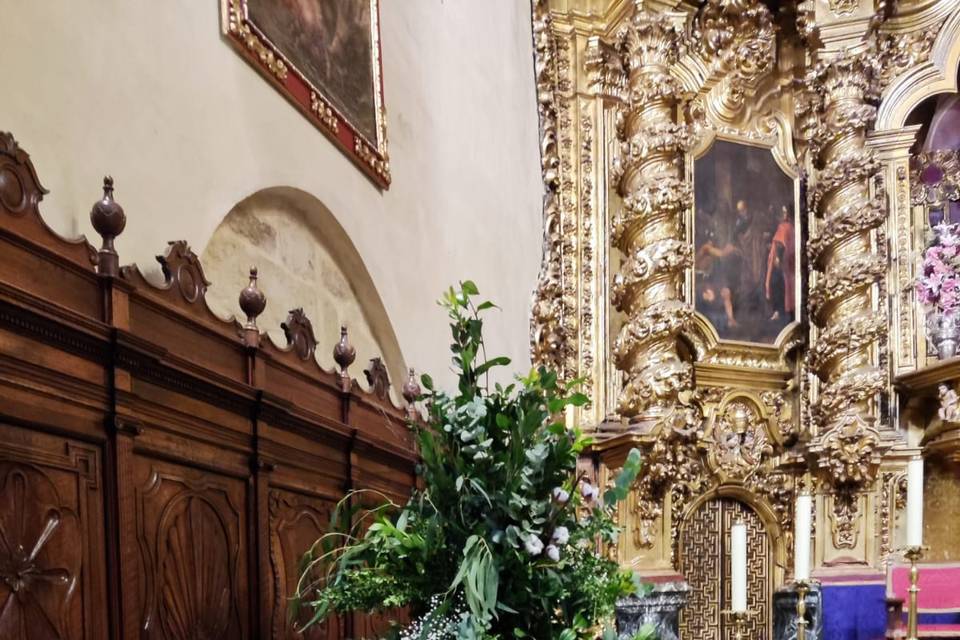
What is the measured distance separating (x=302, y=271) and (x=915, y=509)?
2766mm

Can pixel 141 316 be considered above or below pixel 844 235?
below

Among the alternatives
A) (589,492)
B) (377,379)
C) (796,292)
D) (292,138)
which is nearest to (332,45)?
(292,138)

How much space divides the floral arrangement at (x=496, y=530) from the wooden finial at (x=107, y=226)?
0.78 metres

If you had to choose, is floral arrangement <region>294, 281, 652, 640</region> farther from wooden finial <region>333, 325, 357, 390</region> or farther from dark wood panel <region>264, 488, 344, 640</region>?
wooden finial <region>333, 325, 357, 390</region>

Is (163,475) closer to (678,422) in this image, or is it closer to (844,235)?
(678,422)

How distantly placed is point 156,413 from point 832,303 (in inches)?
265

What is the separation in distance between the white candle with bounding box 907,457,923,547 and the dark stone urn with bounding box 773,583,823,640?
303cm

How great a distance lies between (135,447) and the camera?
2.10 metres

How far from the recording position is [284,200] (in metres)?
3.80

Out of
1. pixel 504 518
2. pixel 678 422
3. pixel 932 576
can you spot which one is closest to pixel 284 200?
pixel 504 518

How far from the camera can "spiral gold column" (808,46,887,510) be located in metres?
7.38

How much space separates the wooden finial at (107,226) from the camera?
6.73 feet

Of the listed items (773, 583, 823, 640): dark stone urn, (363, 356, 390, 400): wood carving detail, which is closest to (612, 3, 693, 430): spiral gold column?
(773, 583, 823, 640): dark stone urn

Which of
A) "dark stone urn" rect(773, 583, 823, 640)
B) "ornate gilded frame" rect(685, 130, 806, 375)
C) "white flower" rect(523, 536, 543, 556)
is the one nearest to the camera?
"white flower" rect(523, 536, 543, 556)
